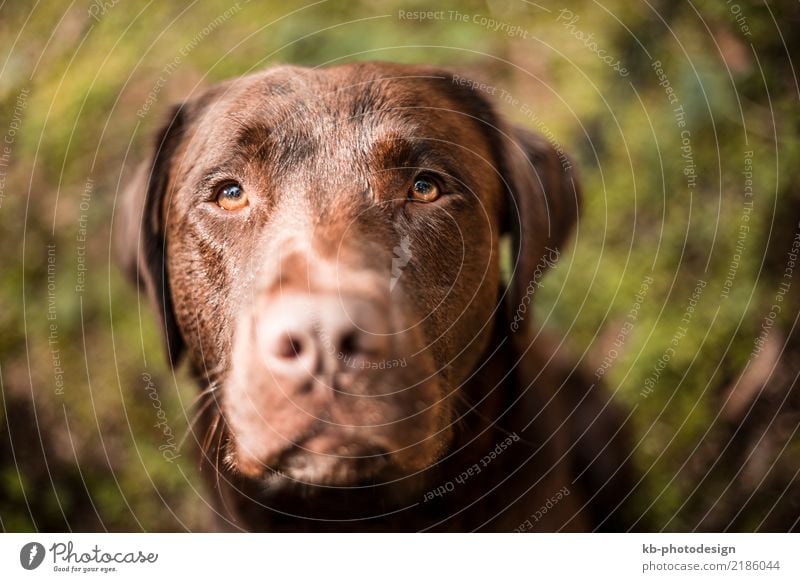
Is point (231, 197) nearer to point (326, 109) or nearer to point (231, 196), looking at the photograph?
point (231, 196)

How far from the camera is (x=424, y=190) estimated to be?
6.88ft

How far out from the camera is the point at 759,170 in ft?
10.0

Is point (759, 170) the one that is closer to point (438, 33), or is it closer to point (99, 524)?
point (438, 33)

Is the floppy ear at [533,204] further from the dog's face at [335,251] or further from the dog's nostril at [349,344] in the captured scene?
the dog's nostril at [349,344]

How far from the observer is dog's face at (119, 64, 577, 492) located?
5.86 ft

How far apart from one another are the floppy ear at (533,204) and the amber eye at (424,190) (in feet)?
1.05

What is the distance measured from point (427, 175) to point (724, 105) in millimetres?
1619

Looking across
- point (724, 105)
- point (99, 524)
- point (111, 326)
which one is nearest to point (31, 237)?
point (111, 326)

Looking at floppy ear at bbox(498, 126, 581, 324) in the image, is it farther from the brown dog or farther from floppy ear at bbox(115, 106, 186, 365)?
floppy ear at bbox(115, 106, 186, 365)

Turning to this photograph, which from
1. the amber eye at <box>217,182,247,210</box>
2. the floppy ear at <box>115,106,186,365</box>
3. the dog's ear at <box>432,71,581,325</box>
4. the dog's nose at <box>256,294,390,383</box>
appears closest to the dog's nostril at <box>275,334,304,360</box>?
the dog's nose at <box>256,294,390,383</box>
